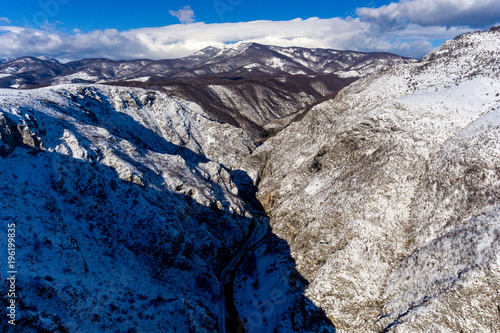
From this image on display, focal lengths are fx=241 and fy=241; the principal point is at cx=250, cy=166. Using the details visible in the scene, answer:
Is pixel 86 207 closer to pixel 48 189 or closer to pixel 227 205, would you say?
pixel 48 189

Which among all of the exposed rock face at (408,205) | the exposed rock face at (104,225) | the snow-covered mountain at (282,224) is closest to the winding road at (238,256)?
the snow-covered mountain at (282,224)

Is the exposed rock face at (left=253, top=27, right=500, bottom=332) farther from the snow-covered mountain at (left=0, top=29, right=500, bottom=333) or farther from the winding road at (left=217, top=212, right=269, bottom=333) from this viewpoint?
the winding road at (left=217, top=212, right=269, bottom=333)

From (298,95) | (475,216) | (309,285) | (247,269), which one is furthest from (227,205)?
(298,95)

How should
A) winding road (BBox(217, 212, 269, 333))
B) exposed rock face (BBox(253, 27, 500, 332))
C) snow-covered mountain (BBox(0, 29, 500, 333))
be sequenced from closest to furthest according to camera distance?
exposed rock face (BBox(253, 27, 500, 332)), snow-covered mountain (BBox(0, 29, 500, 333)), winding road (BBox(217, 212, 269, 333))

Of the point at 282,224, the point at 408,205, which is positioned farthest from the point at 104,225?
the point at 408,205

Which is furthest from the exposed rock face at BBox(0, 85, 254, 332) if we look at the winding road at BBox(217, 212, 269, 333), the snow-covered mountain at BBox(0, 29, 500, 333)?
the winding road at BBox(217, 212, 269, 333)
